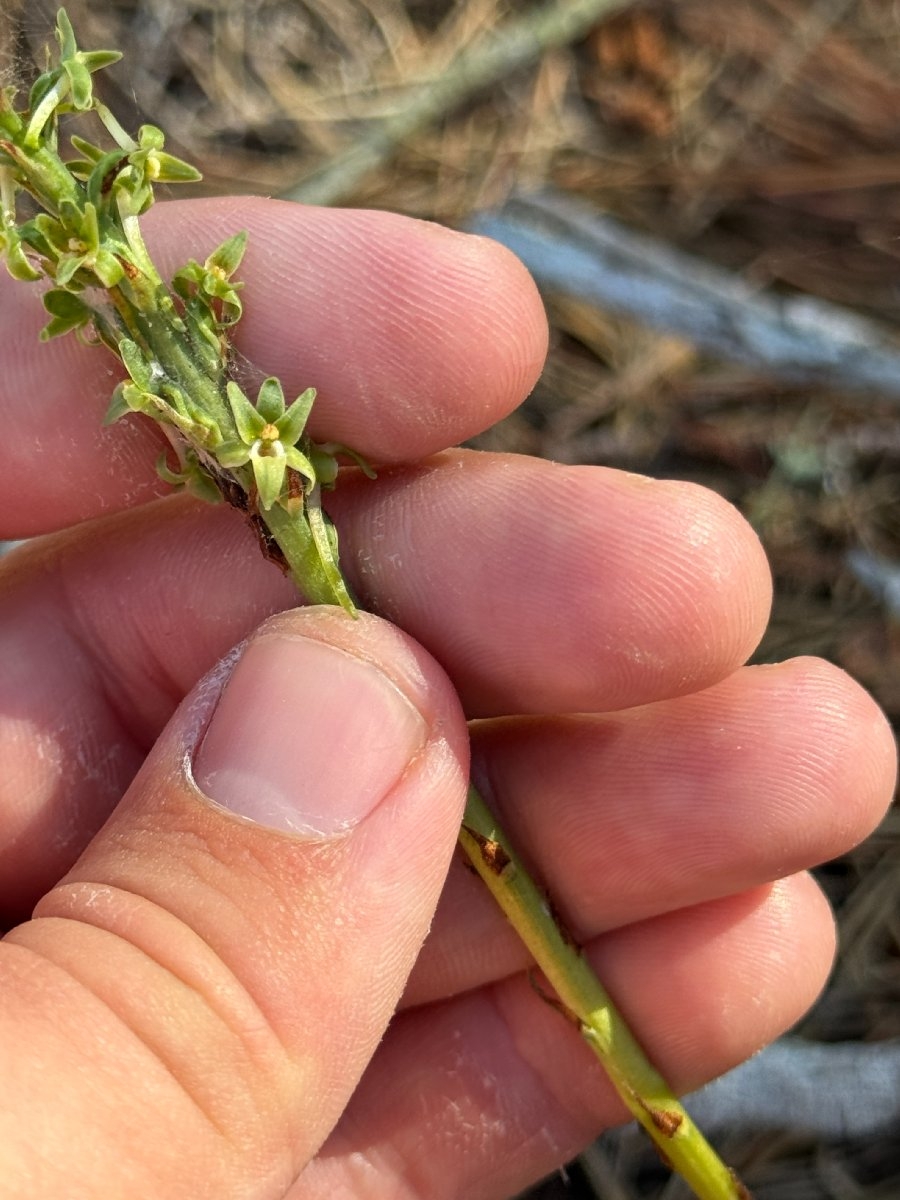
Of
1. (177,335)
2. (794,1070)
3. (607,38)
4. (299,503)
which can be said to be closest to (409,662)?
(299,503)

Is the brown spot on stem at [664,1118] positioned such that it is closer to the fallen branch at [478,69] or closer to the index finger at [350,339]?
the index finger at [350,339]

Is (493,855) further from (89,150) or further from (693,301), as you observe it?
(693,301)

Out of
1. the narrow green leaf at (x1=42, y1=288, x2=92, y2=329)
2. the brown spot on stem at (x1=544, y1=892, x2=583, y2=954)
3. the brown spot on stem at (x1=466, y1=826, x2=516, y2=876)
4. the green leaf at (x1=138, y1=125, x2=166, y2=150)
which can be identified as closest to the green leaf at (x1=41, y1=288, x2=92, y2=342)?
the narrow green leaf at (x1=42, y1=288, x2=92, y2=329)

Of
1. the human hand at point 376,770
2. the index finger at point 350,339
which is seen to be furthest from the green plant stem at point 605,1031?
the index finger at point 350,339

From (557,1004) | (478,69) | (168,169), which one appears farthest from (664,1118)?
(478,69)

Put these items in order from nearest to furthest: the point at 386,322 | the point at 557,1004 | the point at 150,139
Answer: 1. the point at 150,139
2. the point at 386,322
3. the point at 557,1004

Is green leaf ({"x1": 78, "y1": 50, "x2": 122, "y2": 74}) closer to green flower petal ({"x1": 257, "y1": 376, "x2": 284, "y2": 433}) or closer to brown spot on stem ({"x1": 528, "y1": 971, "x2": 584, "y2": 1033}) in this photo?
green flower petal ({"x1": 257, "y1": 376, "x2": 284, "y2": 433})
